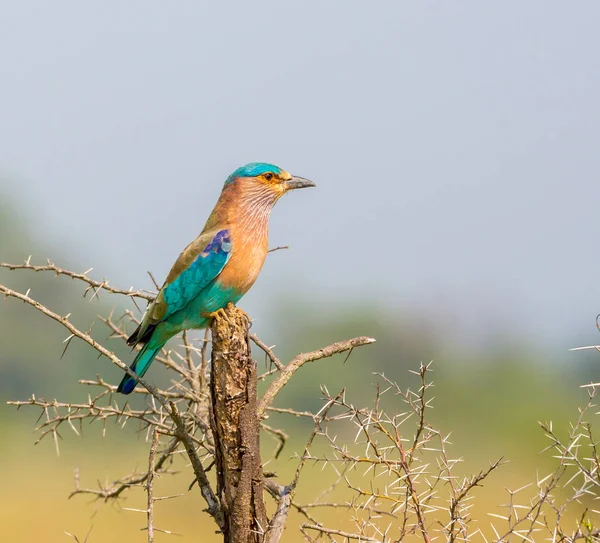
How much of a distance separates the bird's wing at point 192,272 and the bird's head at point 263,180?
35 centimetres

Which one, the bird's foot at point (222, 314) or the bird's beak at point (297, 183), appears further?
the bird's beak at point (297, 183)

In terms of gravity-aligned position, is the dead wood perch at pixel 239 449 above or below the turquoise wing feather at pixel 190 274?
below

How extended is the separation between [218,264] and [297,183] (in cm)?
75

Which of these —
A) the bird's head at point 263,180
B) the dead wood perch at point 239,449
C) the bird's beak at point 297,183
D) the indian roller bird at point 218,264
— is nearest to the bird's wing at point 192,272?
the indian roller bird at point 218,264

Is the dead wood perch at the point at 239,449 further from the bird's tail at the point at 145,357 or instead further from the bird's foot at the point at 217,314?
the bird's tail at the point at 145,357

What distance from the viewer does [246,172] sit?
4.62 m

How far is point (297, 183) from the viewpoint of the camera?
15.5ft

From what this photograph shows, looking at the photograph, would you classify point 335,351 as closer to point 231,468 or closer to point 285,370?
point 285,370

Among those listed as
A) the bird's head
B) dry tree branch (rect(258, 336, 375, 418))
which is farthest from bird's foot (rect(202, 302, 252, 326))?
the bird's head

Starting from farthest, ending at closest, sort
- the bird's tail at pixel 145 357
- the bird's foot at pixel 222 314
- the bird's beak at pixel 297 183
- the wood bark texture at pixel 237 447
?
the bird's beak at pixel 297 183 < the bird's tail at pixel 145 357 < the bird's foot at pixel 222 314 < the wood bark texture at pixel 237 447

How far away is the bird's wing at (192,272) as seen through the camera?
4.29 metres

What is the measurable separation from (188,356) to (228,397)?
137 cm

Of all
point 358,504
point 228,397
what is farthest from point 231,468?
point 358,504

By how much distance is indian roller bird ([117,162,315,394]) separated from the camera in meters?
4.29
